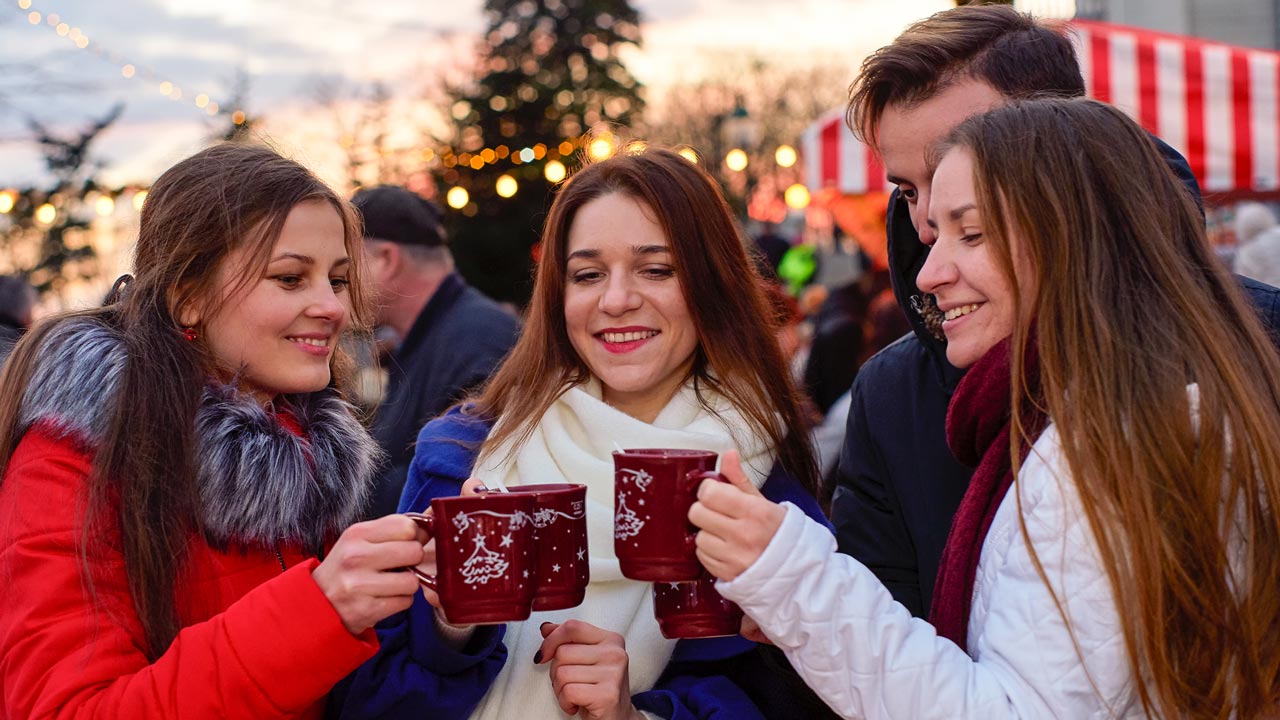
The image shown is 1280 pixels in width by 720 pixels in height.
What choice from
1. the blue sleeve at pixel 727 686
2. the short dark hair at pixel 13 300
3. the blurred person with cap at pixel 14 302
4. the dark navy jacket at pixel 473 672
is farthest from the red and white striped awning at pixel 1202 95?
the short dark hair at pixel 13 300

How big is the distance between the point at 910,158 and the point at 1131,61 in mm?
3390

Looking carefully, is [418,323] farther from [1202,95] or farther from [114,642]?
[1202,95]

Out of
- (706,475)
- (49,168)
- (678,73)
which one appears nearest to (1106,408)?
(706,475)

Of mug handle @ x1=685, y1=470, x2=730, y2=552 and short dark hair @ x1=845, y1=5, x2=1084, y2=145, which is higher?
short dark hair @ x1=845, y1=5, x2=1084, y2=145

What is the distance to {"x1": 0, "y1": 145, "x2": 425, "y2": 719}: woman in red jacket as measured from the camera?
73.0 inches

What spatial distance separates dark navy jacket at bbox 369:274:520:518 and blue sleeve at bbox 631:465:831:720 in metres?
2.55

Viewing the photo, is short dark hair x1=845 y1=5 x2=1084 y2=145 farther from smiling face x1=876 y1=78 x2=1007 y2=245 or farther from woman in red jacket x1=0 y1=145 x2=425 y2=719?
woman in red jacket x1=0 y1=145 x2=425 y2=719

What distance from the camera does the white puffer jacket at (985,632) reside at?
1719mm

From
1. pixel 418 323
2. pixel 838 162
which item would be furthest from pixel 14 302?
pixel 838 162

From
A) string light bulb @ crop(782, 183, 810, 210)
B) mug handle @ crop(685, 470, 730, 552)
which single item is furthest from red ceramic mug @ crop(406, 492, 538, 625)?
string light bulb @ crop(782, 183, 810, 210)

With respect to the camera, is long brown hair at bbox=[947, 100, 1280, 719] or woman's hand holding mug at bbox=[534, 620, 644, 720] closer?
long brown hair at bbox=[947, 100, 1280, 719]

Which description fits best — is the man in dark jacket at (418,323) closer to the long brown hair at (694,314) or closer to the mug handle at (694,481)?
the long brown hair at (694,314)

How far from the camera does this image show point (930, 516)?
8.30ft

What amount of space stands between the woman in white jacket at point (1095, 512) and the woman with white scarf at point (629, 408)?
67 centimetres
